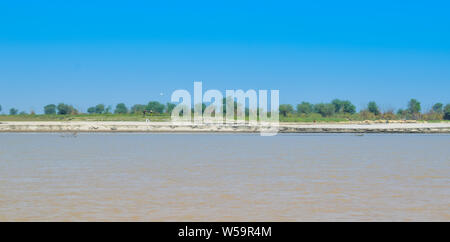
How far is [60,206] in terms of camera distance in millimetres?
9672

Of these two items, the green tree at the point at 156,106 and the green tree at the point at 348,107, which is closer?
the green tree at the point at 156,106

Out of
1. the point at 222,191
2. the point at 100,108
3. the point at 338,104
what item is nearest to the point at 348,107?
the point at 338,104

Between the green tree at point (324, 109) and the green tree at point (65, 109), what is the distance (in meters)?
42.7

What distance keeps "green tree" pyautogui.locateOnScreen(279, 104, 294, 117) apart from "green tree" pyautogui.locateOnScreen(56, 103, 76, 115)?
34259 millimetres

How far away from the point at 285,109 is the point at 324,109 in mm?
10292

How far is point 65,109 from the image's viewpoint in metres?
87.1

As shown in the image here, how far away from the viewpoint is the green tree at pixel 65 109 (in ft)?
282

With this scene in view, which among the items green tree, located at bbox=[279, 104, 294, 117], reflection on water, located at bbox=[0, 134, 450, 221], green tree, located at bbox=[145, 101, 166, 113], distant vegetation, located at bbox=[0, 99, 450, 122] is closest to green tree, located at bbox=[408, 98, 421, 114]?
distant vegetation, located at bbox=[0, 99, 450, 122]

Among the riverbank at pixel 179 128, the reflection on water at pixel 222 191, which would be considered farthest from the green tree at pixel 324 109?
the reflection on water at pixel 222 191

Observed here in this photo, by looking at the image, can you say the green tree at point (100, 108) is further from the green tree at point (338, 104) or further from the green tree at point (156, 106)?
the green tree at point (338, 104)

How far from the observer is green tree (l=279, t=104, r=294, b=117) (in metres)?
86.0

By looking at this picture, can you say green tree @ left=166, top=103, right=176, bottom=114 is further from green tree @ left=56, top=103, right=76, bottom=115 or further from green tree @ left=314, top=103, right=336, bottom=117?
green tree @ left=314, top=103, right=336, bottom=117
